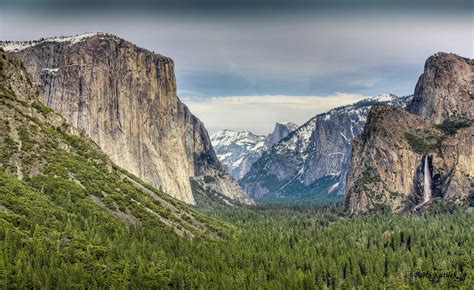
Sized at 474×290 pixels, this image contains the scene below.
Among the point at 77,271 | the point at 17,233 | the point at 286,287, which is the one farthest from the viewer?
the point at 286,287

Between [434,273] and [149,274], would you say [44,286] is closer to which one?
[149,274]

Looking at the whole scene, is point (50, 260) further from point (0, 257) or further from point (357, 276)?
point (357, 276)

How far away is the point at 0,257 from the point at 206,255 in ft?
250

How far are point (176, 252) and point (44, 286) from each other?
2614 inches

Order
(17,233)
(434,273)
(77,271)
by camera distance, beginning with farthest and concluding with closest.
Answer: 1. (434,273)
2. (17,233)
3. (77,271)

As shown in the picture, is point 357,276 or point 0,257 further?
point 357,276

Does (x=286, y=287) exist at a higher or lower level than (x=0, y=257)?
lower

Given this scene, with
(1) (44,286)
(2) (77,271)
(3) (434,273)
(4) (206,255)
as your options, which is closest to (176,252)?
(4) (206,255)

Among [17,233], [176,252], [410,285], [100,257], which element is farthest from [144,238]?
[410,285]

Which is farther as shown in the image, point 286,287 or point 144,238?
point 144,238

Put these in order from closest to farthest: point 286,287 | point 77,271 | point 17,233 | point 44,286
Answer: point 44,286
point 77,271
point 17,233
point 286,287

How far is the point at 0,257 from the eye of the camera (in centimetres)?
13588

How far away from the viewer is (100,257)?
537ft

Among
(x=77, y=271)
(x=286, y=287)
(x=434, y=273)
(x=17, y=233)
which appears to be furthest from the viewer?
(x=434, y=273)
